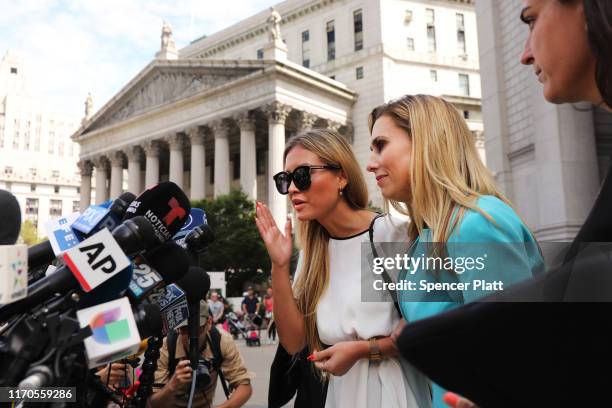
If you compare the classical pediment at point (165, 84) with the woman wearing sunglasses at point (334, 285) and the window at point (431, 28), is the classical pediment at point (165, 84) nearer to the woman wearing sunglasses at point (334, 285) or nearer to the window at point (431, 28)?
the window at point (431, 28)

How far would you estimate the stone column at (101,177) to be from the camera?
176 ft

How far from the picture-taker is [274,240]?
2.74 m

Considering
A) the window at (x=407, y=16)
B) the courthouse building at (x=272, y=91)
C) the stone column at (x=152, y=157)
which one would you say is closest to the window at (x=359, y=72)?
the courthouse building at (x=272, y=91)

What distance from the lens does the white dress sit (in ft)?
7.84

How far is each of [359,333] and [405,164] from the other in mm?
820

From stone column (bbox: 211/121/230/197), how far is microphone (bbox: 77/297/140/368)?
40.4 metres

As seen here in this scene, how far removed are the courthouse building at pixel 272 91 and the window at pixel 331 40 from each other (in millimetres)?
141

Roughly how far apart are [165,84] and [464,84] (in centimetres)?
3028

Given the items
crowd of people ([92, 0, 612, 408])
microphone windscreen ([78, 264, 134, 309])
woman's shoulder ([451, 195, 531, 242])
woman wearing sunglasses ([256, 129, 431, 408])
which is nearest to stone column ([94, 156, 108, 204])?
crowd of people ([92, 0, 612, 408])

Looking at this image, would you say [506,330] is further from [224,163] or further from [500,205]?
[224,163]

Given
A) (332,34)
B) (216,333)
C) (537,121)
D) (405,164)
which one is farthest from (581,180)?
(332,34)

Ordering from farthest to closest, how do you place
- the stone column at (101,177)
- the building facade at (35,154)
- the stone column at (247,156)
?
the building facade at (35,154)
the stone column at (101,177)
the stone column at (247,156)

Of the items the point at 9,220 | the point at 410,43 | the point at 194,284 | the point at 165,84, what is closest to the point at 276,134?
the point at 165,84

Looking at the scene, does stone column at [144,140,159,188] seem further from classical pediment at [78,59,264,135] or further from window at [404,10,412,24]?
window at [404,10,412,24]
